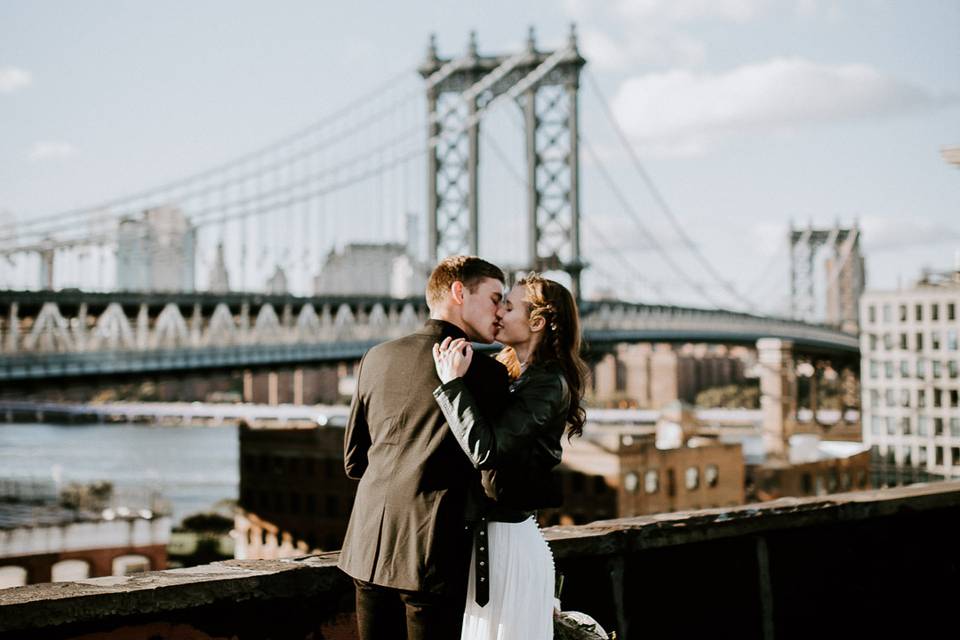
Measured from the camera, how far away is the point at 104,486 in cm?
5659

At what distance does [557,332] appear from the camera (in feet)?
8.68

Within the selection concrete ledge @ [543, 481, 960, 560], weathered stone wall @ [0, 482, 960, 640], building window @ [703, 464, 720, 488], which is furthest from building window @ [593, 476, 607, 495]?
concrete ledge @ [543, 481, 960, 560]

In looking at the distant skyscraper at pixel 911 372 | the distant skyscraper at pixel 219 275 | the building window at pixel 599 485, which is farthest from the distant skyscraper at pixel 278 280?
the distant skyscraper at pixel 911 372

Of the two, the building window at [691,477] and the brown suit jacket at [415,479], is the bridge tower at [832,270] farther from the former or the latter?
the brown suit jacket at [415,479]

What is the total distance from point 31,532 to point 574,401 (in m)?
44.4

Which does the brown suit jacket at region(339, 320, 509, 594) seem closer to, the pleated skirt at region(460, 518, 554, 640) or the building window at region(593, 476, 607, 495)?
the pleated skirt at region(460, 518, 554, 640)

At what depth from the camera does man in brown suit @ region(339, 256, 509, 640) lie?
2.49 metres

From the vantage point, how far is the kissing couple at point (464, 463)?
2.48 metres

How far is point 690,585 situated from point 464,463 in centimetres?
180

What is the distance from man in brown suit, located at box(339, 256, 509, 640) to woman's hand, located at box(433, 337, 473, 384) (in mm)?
49

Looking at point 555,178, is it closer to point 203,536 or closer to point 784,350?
point 784,350

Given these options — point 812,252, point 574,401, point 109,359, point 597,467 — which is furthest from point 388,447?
point 812,252

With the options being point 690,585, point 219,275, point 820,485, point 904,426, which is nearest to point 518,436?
point 690,585

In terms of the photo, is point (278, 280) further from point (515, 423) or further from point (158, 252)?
point (515, 423)
